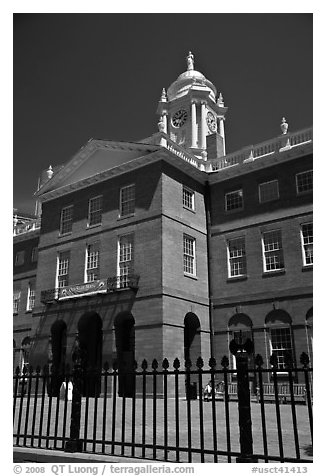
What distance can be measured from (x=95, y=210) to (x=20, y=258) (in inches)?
530

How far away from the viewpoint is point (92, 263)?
27609 millimetres

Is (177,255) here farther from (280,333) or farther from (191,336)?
(280,333)

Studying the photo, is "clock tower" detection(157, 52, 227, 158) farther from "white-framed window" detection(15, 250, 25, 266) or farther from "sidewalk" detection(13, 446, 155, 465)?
"sidewalk" detection(13, 446, 155, 465)

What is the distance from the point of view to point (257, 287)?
82.0 feet

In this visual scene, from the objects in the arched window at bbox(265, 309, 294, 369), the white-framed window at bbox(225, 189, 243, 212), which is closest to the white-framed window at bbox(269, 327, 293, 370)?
the arched window at bbox(265, 309, 294, 369)

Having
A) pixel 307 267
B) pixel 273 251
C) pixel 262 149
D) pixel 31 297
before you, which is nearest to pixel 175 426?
pixel 307 267

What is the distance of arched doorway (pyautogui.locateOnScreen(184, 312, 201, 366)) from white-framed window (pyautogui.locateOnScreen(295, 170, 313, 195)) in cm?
913

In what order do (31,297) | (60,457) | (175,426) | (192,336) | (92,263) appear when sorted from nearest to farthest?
(60,457) → (175,426) → (192,336) → (92,263) → (31,297)

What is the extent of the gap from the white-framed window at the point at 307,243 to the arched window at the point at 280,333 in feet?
9.87

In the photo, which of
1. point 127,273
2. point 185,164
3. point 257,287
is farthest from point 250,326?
point 185,164
